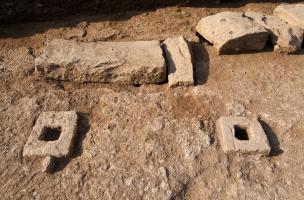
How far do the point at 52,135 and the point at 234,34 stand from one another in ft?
7.97

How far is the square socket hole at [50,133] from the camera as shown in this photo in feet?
11.4

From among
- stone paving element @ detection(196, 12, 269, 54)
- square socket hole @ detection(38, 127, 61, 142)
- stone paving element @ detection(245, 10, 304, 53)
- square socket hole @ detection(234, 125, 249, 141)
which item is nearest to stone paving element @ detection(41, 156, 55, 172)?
square socket hole @ detection(38, 127, 61, 142)

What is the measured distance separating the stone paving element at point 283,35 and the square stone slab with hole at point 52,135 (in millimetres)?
2661

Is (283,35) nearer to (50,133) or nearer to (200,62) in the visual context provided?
(200,62)

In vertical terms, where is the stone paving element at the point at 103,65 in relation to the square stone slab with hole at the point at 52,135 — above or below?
above

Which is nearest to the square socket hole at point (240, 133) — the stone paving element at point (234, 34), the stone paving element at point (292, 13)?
the stone paving element at point (234, 34)

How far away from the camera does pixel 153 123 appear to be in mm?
3604

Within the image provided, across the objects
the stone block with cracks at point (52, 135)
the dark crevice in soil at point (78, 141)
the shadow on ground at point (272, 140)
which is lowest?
the shadow on ground at point (272, 140)

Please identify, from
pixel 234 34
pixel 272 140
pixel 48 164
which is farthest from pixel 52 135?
pixel 234 34

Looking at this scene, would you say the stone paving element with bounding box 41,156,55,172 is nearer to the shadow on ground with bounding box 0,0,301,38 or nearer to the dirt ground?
the dirt ground

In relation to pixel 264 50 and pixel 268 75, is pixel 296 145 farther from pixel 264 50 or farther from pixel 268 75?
pixel 264 50

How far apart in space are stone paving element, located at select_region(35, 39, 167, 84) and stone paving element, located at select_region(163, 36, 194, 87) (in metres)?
0.13

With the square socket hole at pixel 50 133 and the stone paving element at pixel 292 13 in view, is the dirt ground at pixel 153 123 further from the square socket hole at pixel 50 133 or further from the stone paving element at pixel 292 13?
the stone paving element at pixel 292 13

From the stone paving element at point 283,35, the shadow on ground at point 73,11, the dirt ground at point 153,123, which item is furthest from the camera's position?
the shadow on ground at point 73,11
